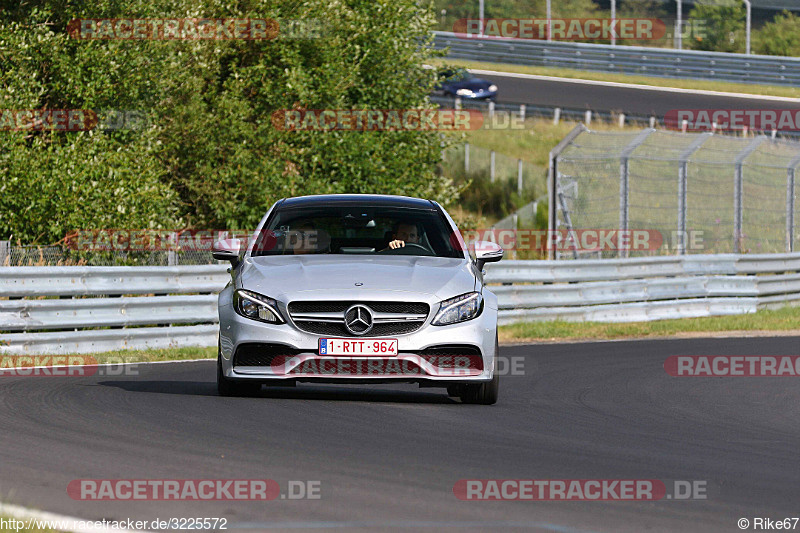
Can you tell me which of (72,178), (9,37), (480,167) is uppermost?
(9,37)

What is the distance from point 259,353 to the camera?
9.20 m

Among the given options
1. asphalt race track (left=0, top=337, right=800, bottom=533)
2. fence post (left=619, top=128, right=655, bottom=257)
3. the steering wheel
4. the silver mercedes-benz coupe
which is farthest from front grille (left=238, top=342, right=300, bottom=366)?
fence post (left=619, top=128, right=655, bottom=257)

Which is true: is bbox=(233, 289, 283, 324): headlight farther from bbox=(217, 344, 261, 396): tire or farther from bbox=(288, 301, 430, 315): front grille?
bbox=(217, 344, 261, 396): tire

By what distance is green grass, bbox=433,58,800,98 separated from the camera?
1750 inches

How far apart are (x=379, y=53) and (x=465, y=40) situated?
25194 mm

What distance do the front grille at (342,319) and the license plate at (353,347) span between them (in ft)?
0.20

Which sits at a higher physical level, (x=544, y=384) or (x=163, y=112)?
(x=163, y=112)

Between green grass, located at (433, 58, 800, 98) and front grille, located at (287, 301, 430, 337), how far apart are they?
119 ft

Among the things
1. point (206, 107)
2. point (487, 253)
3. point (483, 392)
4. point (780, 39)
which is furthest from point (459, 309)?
point (780, 39)

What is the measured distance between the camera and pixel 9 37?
64.8ft

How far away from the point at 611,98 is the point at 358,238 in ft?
115

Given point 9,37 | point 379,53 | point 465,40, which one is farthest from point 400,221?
point 465,40

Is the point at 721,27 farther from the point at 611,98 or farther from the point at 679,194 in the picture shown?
the point at 679,194

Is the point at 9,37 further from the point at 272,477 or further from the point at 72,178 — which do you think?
the point at 272,477
